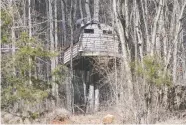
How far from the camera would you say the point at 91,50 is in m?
27.7

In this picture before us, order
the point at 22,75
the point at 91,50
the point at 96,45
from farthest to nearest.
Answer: the point at 96,45 < the point at 91,50 < the point at 22,75

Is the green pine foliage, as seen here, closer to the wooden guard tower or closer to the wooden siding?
the wooden guard tower

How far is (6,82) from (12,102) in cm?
65

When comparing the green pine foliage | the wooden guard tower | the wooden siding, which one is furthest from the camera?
the wooden guard tower

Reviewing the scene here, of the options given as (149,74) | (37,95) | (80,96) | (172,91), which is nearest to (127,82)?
(149,74)

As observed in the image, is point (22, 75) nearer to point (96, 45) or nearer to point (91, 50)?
point (91, 50)

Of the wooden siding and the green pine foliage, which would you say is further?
the wooden siding

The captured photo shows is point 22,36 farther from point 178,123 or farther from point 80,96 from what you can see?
point 80,96

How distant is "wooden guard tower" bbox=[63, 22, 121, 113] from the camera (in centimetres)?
2744

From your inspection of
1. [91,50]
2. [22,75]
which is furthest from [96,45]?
[22,75]

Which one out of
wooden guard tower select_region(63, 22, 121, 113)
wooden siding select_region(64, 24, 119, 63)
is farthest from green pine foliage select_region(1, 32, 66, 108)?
wooden siding select_region(64, 24, 119, 63)

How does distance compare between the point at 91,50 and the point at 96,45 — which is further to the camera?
the point at 96,45

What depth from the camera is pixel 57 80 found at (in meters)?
13.3

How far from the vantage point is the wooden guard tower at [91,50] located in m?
27.4
